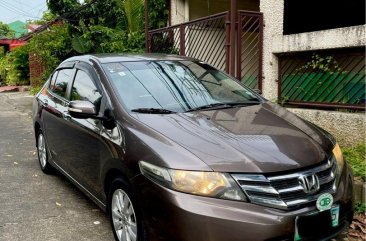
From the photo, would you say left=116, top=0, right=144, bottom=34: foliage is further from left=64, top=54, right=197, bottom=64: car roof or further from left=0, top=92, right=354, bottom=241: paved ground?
left=64, top=54, right=197, bottom=64: car roof

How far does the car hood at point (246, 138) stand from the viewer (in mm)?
2510

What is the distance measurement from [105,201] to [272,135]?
153cm

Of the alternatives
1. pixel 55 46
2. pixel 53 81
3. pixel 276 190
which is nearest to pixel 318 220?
pixel 276 190

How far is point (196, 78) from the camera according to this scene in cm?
394

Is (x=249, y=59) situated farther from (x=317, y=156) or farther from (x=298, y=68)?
(x=317, y=156)

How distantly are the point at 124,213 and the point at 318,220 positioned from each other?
1.42 meters

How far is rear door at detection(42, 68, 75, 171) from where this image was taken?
4312mm

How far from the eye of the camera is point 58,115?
14.6ft

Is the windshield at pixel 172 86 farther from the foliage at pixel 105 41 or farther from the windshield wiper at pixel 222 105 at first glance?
the foliage at pixel 105 41

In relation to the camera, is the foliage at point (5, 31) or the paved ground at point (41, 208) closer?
the paved ground at point (41, 208)

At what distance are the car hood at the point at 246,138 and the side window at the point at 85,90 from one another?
667 mm

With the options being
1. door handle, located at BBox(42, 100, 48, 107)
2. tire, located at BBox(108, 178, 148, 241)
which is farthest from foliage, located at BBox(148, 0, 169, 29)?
tire, located at BBox(108, 178, 148, 241)

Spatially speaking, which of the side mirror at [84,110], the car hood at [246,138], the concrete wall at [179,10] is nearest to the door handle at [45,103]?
the side mirror at [84,110]

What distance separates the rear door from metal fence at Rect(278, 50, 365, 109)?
3543 millimetres
